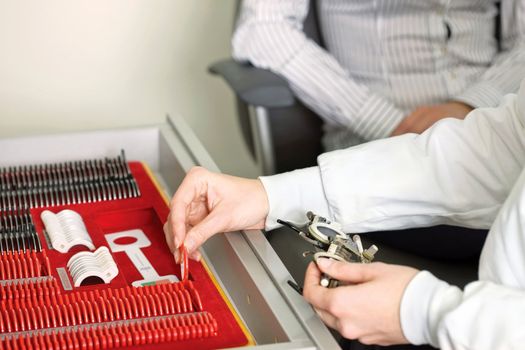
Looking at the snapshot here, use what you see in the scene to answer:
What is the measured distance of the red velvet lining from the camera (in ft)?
3.65

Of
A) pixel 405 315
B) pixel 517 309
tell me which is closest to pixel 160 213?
pixel 405 315

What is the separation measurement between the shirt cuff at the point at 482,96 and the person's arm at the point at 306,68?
0.17 metres

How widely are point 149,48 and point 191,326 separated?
1.66 meters

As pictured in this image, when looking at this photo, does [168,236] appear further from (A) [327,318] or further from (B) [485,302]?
(B) [485,302]

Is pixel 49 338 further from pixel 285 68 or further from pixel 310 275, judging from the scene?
pixel 285 68

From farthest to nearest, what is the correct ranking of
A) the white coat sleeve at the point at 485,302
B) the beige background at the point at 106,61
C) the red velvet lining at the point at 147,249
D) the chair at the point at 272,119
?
the beige background at the point at 106,61
the chair at the point at 272,119
the red velvet lining at the point at 147,249
the white coat sleeve at the point at 485,302

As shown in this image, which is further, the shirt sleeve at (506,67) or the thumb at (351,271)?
the shirt sleeve at (506,67)

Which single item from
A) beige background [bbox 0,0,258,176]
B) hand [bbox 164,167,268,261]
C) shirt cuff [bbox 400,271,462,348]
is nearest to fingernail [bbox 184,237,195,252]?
hand [bbox 164,167,268,261]

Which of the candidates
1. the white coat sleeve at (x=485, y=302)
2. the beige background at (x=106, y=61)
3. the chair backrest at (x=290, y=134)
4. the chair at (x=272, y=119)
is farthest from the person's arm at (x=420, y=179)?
the beige background at (x=106, y=61)

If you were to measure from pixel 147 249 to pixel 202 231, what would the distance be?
0.41 ft

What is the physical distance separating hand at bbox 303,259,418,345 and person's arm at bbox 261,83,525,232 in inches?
11.0

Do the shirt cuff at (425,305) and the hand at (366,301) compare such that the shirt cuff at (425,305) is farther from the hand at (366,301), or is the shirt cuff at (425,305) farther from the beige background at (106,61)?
the beige background at (106,61)

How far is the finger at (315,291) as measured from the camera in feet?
3.52

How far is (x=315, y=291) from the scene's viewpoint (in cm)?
109
